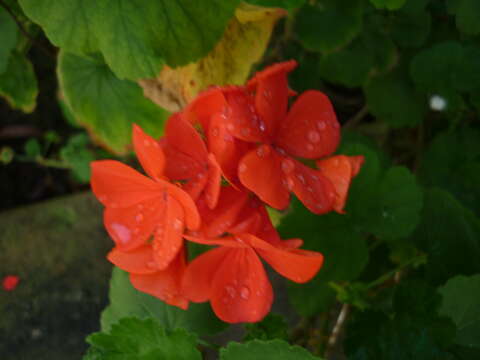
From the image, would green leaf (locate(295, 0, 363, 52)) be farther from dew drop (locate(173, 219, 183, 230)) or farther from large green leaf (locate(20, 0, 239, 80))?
dew drop (locate(173, 219, 183, 230))

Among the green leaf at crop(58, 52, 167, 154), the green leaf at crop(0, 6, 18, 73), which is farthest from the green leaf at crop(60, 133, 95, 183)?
the green leaf at crop(0, 6, 18, 73)

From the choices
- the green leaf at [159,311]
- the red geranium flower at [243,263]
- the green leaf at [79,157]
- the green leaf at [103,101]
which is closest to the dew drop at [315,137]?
the red geranium flower at [243,263]

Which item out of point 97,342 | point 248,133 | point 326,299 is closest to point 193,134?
point 248,133

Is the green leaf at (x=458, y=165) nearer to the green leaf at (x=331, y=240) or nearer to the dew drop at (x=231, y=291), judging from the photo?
the green leaf at (x=331, y=240)

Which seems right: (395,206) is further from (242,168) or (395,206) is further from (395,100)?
(395,100)

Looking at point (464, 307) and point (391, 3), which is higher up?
point (391, 3)

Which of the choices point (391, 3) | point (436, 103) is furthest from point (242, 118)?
point (436, 103)
